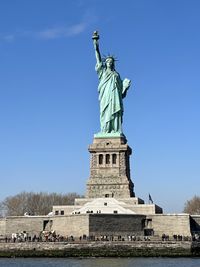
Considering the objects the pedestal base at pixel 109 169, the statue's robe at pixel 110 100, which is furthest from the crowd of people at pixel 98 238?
the statue's robe at pixel 110 100

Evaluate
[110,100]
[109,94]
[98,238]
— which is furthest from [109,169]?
[98,238]

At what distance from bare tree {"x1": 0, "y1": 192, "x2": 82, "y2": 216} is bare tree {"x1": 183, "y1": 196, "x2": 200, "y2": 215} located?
674 inches

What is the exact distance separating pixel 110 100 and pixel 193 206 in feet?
84.6

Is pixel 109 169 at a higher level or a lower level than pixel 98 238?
higher

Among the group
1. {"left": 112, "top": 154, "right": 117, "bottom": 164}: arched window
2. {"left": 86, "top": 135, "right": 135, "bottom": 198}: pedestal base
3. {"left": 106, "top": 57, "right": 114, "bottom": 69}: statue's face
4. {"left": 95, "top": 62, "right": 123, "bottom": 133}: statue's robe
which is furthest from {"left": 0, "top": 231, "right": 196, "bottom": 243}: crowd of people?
{"left": 106, "top": 57, "right": 114, "bottom": 69}: statue's face

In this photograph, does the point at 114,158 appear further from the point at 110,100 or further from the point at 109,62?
the point at 109,62

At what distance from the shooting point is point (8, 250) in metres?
44.0

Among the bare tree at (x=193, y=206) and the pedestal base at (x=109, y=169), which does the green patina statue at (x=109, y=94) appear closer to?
the pedestal base at (x=109, y=169)

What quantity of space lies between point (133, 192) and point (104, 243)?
634 inches

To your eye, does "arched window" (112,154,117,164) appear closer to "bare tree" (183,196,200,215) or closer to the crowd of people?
the crowd of people

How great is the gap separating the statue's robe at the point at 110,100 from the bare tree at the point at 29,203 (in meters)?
18.5

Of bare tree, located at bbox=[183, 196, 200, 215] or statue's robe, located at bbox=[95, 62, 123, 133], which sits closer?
statue's robe, located at bbox=[95, 62, 123, 133]

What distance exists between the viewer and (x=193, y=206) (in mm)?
78562

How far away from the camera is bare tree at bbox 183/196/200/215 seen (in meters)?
77.4
